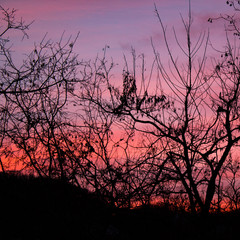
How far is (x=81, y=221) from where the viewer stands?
8672 mm

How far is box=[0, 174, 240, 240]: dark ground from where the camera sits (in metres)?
8.06

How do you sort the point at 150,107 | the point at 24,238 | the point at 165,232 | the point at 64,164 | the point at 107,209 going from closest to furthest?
the point at 24,238
the point at 165,232
the point at 107,209
the point at 150,107
the point at 64,164

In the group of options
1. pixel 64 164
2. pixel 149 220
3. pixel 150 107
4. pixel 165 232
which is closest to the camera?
pixel 165 232

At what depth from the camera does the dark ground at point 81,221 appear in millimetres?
8062

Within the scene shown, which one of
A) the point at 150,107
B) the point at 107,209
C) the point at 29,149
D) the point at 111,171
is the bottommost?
the point at 107,209

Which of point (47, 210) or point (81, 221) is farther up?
A: point (47, 210)

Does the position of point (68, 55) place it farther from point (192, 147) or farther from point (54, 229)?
point (54, 229)

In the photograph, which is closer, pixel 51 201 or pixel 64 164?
pixel 51 201

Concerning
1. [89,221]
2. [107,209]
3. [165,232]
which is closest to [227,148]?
[165,232]

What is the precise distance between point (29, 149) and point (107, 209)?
15.2 feet

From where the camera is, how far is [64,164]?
40.9 feet

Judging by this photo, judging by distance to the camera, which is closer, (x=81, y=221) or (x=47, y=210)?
(x=81, y=221)

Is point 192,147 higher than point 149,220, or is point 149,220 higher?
point 192,147

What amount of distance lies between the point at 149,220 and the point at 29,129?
6426 mm
